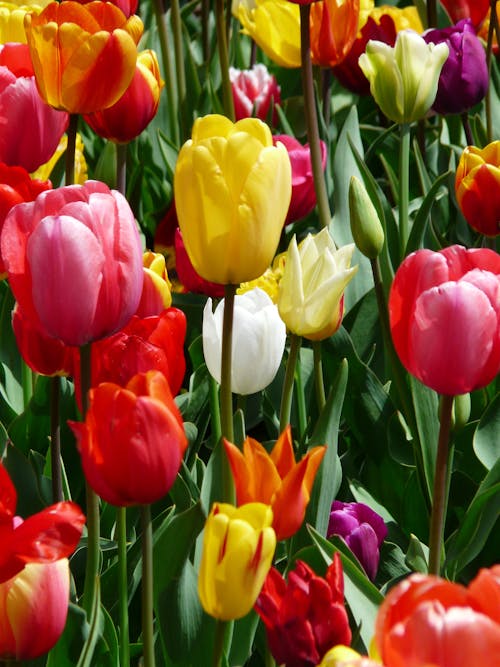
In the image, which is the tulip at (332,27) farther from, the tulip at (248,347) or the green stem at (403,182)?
the tulip at (248,347)

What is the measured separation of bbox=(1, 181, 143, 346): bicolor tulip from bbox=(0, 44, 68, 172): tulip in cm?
46

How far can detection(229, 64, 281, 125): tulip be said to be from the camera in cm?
229

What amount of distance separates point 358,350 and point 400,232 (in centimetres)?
17

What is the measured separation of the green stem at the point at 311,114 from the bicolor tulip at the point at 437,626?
1.05 meters

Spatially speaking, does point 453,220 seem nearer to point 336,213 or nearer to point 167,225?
point 336,213

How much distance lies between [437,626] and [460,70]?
1497mm

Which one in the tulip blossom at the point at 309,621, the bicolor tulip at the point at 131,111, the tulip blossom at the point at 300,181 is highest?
the bicolor tulip at the point at 131,111

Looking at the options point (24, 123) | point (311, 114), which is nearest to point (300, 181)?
point (311, 114)

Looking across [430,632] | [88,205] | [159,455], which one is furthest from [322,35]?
[430,632]

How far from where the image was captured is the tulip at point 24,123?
4.69 ft

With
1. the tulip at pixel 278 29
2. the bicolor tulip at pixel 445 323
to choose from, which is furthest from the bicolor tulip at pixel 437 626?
the tulip at pixel 278 29

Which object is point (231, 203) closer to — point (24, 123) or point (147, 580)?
point (147, 580)

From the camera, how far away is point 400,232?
1.69m

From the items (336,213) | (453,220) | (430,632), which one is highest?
(430,632)
